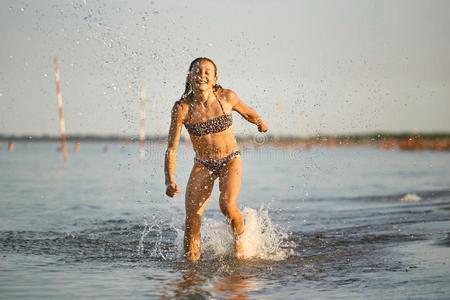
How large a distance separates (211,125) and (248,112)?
1.67ft

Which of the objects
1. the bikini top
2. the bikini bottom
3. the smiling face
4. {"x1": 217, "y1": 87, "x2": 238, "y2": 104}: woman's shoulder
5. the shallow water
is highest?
the smiling face

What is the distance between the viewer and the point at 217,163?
31.1 feet

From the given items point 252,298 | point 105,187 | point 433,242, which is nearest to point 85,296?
point 252,298

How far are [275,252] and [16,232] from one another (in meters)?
4.83

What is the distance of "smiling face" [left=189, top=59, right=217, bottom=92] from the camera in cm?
905

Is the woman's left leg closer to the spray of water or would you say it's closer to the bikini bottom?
the bikini bottom

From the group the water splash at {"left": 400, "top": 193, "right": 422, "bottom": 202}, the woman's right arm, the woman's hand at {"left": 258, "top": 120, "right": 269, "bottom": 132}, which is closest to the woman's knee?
the woman's right arm

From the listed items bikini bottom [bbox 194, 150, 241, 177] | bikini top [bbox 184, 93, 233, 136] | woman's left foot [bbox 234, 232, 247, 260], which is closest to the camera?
bikini top [bbox 184, 93, 233, 136]

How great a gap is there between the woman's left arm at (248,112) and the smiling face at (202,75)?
0.38m

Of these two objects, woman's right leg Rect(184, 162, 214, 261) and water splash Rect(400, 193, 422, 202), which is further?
water splash Rect(400, 193, 422, 202)

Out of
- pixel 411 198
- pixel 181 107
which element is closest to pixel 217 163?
pixel 181 107

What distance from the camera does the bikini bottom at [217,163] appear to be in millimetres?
9477

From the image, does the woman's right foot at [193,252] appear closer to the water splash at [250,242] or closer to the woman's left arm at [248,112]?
the water splash at [250,242]

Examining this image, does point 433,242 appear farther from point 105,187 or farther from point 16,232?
point 105,187
